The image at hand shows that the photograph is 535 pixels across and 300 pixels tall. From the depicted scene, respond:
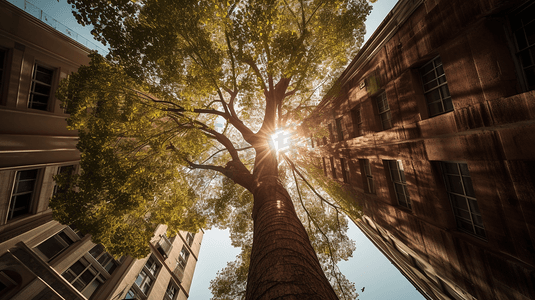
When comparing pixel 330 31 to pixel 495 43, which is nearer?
pixel 495 43

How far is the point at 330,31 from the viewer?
7.98m

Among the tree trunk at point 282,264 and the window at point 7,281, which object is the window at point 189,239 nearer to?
the window at point 7,281

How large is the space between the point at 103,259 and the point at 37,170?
9236mm

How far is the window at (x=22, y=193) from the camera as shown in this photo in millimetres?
10609

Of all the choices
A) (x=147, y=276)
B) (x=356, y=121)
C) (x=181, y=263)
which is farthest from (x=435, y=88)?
(x=181, y=263)

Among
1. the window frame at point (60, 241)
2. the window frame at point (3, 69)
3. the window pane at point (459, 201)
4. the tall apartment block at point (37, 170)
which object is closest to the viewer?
the window pane at point (459, 201)

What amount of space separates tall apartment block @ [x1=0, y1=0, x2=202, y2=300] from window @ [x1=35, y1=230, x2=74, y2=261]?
0.06 meters

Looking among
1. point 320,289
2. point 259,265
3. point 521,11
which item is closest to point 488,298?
point 320,289

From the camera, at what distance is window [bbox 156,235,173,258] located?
69.1 feet

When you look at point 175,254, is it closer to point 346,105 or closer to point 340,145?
point 340,145

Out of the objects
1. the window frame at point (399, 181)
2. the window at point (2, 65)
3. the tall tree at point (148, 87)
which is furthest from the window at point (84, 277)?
the window frame at point (399, 181)

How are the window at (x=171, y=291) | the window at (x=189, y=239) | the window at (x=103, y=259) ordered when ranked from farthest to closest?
1. the window at (x=189, y=239)
2. the window at (x=171, y=291)
3. the window at (x=103, y=259)

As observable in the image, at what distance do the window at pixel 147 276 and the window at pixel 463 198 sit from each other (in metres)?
24.9

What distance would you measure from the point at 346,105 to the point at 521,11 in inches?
318
